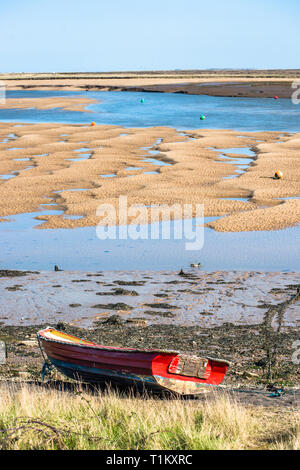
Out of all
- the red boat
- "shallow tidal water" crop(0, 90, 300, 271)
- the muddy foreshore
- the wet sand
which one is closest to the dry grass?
the red boat

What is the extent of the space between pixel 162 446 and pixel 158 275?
26.5ft

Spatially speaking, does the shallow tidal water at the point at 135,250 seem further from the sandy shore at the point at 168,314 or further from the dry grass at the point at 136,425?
the dry grass at the point at 136,425

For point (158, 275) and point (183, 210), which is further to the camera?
point (183, 210)

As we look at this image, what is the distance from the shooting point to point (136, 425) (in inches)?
286

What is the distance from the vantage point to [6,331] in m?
11.8

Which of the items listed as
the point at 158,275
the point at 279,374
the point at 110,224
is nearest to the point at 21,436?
the point at 279,374

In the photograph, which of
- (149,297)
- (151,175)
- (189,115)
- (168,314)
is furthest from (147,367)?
(189,115)

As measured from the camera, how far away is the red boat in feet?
28.1

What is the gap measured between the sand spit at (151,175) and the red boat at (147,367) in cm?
989

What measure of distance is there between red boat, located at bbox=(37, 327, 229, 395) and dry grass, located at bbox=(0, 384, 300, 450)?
331 mm

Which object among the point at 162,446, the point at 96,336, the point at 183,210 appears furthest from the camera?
the point at 183,210

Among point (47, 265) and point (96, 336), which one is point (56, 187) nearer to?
point (47, 265)

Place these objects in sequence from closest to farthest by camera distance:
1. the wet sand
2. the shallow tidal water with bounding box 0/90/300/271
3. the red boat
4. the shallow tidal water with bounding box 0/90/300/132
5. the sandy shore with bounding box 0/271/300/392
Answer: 1. the red boat
2. the sandy shore with bounding box 0/271/300/392
3. the wet sand
4. the shallow tidal water with bounding box 0/90/300/271
5. the shallow tidal water with bounding box 0/90/300/132

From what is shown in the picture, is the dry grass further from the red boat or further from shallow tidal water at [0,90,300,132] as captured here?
shallow tidal water at [0,90,300,132]
